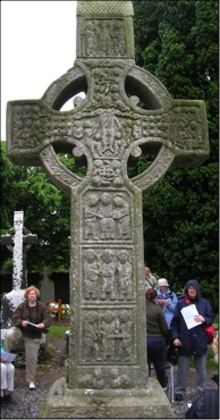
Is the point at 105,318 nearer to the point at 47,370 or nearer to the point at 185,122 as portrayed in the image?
the point at 185,122

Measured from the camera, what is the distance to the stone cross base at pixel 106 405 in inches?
159

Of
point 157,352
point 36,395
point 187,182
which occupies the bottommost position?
point 36,395

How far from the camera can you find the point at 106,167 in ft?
15.5

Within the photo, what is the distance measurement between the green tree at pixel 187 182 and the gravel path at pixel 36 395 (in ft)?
9.18

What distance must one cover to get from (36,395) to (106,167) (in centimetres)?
449

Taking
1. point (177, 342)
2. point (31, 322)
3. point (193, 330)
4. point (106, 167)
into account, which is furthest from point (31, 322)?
point (106, 167)

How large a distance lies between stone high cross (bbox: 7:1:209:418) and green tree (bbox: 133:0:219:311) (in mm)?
6876

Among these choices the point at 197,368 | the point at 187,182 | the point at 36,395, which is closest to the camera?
the point at 197,368

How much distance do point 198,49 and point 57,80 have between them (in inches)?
349

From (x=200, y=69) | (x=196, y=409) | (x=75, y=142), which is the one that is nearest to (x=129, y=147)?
(x=75, y=142)

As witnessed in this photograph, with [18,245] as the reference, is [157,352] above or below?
below

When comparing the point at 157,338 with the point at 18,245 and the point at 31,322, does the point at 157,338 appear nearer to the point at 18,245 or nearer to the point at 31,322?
the point at 31,322

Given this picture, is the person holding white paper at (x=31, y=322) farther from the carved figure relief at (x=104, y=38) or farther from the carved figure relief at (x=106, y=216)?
the carved figure relief at (x=104, y=38)

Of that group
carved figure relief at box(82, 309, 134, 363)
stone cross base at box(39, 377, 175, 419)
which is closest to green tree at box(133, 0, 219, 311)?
carved figure relief at box(82, 309, 134, 363)
